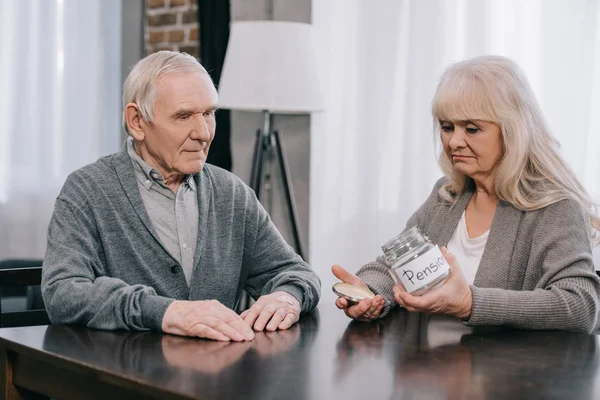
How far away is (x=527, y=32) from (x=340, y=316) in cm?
163

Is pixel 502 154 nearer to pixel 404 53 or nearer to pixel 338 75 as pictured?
pixel 404 53

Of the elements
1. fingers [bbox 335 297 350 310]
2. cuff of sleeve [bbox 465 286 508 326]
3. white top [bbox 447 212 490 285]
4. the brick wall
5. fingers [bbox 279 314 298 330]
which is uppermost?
the brick wall

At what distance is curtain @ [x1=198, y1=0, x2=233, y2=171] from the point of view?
13.6ft

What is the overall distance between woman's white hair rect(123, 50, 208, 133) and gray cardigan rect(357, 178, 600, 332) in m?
0.60

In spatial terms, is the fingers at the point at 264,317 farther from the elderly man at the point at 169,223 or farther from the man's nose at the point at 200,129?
the man's nose at the point at 200,129

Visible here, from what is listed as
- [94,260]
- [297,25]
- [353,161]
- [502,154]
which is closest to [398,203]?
[353,161]

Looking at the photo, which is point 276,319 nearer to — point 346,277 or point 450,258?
point 346,277

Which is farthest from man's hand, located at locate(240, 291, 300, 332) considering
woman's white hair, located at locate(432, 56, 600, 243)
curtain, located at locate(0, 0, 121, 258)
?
curtain, located at locate(0, 0, 121, 258)

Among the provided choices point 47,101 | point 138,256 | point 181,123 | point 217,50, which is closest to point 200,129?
point 181,123

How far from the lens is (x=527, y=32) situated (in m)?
2.99

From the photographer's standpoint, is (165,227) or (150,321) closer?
(150,321)

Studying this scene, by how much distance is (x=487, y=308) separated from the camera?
1626 mm

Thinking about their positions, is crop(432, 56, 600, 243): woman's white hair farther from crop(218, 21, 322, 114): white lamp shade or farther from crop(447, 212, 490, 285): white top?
crop(218, 21, 322, 114): white lamp shade

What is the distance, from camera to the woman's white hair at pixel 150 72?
1.81 meters
